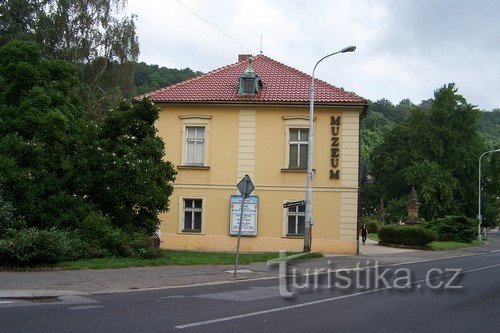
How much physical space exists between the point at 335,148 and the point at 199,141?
661 centimetres

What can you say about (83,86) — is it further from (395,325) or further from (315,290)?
(395,325)

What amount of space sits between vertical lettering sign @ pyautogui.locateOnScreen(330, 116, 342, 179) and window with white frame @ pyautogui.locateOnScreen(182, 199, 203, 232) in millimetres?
6545

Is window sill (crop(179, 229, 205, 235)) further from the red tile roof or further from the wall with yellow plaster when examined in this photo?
the red tile roof

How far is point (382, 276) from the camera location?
17.8 m

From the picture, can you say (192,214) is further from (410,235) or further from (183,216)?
(410,235)

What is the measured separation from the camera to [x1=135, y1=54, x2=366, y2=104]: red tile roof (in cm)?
2666

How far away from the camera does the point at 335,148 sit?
2642cm

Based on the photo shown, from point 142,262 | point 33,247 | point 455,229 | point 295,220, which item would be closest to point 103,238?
point 142,262

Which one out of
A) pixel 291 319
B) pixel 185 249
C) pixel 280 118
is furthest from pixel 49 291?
pixel 280 118

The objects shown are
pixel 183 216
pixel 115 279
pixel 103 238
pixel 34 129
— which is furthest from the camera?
pixel 183 216

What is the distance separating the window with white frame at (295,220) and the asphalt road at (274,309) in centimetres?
1120

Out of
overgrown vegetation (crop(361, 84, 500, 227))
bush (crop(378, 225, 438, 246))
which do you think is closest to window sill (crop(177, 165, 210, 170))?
bush (crop(378, 225, 438, 246))

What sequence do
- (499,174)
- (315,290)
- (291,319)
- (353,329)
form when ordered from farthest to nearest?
(499,174)
(315,290)
(291,319)
(353,329)

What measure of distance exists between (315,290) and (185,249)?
14.2m
